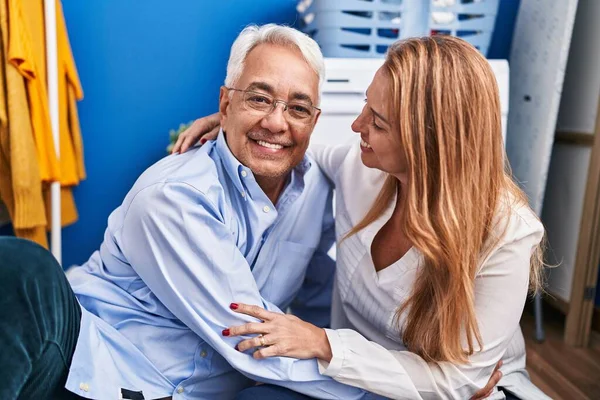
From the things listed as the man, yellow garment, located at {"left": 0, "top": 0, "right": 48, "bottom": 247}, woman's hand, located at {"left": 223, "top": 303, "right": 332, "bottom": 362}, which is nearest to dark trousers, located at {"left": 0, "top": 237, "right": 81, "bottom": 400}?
the man

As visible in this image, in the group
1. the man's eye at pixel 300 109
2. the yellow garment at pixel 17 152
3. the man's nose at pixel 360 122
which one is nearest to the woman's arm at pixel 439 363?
the man's nose at pixel 360 122

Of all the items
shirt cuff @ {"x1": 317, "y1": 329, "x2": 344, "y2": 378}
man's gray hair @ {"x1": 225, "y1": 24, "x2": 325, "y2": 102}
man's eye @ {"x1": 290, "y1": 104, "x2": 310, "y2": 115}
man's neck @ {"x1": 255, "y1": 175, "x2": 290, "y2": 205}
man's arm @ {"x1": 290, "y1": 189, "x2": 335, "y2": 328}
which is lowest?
man's arm @ {"x1": 290, "y1": 189, "x2": 335, "y2": 328}

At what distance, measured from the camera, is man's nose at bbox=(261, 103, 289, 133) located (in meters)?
1.33

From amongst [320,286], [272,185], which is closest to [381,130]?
[272,185]

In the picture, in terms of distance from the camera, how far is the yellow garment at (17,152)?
201 cm

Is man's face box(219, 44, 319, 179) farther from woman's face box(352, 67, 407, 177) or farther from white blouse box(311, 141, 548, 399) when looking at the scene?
white blouse box(311, 141, 548, 399)

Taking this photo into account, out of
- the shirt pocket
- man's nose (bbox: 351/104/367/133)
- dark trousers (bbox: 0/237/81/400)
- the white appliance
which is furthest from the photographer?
the white appliance

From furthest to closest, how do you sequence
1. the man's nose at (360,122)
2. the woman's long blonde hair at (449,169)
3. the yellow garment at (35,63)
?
the yellow garment at (35,63), the man's nose at (360,122), the woman's long blonde hair at (449,169)

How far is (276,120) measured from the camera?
4.34 ft

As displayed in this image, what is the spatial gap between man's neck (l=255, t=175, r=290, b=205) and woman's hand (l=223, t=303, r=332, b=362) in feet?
1.14

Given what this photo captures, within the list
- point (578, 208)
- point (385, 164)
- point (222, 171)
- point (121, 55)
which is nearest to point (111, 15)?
point (121, 55)

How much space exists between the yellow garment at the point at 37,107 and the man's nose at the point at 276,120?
1063 millimetres

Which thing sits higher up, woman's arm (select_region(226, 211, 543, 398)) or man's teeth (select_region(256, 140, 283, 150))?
man's teeth (select_region(256, 140, 283, 150))

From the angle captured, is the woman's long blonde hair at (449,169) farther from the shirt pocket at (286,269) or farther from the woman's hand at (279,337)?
the shirt pocket at (286,269)
